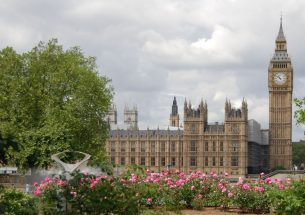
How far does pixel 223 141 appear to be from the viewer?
4102 inches

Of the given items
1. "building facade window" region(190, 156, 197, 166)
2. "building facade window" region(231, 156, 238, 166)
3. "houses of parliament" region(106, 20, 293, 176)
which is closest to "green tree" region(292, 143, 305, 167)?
"houses of parliament" region(106, 20, 293, 176)

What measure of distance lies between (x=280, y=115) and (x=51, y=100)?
3094 inches

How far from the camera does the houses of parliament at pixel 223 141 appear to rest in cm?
10388

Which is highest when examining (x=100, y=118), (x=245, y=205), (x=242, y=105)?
(x=242, y=105)

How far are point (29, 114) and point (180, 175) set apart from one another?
21007 millimetres

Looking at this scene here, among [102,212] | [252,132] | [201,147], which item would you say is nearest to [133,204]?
[102,212]

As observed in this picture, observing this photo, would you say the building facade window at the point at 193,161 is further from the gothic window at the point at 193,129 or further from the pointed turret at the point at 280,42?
the pointed turret at the point at 280,42

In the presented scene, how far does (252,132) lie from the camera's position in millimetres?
111125

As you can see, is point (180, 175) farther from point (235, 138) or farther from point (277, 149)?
point (277, 149)

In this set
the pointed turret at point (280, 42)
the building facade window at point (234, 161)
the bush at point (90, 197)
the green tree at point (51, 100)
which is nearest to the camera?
the bush at point (90, 197)

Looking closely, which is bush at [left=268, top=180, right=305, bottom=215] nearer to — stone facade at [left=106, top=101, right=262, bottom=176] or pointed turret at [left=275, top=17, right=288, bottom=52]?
stone facade at [left=106, top=101, right=262, bottom=176]

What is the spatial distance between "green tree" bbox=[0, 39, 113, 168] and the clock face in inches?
2942

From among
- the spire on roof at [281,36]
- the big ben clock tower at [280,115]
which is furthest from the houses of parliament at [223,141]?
the spire on roof at [281,36]

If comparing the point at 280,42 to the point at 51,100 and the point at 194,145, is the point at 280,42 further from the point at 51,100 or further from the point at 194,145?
the point at 51,100
